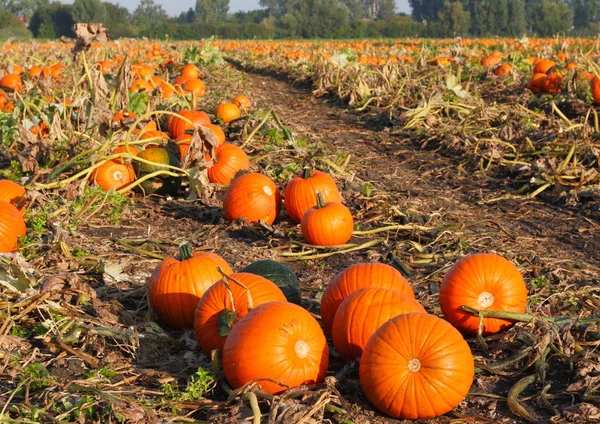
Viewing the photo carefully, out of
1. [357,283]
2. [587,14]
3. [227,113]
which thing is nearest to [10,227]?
[357,283]

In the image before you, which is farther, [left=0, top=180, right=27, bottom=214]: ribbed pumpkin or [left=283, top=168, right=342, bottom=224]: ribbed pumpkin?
[left=283, top=168, right=342, bottom=224]: ribbed pumpkin

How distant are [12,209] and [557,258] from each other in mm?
4395

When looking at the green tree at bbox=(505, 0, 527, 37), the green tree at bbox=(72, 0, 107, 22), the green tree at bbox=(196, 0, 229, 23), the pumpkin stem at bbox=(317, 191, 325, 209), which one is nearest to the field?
the pumpkin stem at bbox=(317, 191, 325, 209)

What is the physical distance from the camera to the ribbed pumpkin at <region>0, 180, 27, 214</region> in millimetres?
6125

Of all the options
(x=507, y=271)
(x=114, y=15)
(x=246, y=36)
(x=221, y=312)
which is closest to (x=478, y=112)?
(x=507, y=271)

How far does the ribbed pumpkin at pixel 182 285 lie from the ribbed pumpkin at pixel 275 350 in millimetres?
805

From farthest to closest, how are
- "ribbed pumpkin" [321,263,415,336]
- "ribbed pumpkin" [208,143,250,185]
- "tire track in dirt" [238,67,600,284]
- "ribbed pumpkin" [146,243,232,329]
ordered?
"ribbed pumpkin" [208,143,250,185]
"tire track in dirt" [238,67,600,284]
"ribbed pumpkin" [146,243,232,329]
"ribbed pumpkin" [321,263,415,336]

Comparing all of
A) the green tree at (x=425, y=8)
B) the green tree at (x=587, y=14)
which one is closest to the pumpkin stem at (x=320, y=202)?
the green tree at (x=587, y=14)

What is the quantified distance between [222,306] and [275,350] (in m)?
0.57

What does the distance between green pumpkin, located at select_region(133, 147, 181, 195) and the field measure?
0.08 feet

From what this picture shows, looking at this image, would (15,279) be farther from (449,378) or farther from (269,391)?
(449,378)

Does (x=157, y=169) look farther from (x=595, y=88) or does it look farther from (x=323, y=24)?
(x=323, y=24)

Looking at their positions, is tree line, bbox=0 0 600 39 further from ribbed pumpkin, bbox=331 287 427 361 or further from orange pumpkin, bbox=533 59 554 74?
ribbed pumpkin, bbox=331 287 427 361

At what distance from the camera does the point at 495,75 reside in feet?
50.3
